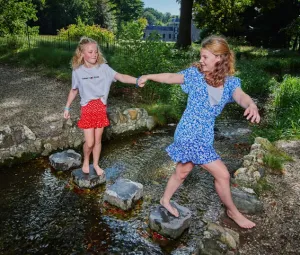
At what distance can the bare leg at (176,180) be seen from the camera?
3.10 m

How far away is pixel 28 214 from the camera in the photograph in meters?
3.67

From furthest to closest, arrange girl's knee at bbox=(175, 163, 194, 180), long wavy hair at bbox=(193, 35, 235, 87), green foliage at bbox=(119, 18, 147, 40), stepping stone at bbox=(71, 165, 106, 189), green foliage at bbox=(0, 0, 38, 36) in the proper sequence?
1. green foliage at bbox=(0, 0, 38, 36)
2. green foliage at bbox=(119, 18, 147, 40)
3. stepping stone at bbox=(71, 165, 106, 189)
4. girl's knee at bbox=(175, 163, 194, 180)
5. long wavy hair at bbox=(193, 35, 235, 87)

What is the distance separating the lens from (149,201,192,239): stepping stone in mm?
3254

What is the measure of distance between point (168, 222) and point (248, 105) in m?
1.46

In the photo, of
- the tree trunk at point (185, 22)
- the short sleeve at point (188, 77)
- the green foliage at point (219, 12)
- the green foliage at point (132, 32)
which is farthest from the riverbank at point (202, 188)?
the green foliage at point (219, 12)

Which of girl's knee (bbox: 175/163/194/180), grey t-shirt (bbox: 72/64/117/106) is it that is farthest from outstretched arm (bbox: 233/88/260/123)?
grey t-shirt (bbox: 72/64/117/106)

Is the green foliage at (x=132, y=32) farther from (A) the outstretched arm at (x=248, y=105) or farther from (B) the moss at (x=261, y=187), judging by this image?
(A) the outstretched arm at (x=248, y=105)

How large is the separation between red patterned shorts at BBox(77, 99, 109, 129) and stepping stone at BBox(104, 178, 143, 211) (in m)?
0.84

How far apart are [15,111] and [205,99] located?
5.64m

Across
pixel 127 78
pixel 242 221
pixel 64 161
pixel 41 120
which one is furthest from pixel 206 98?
pixel 41 120

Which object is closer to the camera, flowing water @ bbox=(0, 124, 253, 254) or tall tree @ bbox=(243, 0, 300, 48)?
flowing water @ bbox=(0, 124, 253, 254)

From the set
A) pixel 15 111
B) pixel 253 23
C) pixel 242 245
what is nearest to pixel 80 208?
pixel 242 245

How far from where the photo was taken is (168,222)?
329 centimetres

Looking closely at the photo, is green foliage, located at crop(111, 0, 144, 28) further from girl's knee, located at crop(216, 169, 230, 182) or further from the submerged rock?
the submerged rock
